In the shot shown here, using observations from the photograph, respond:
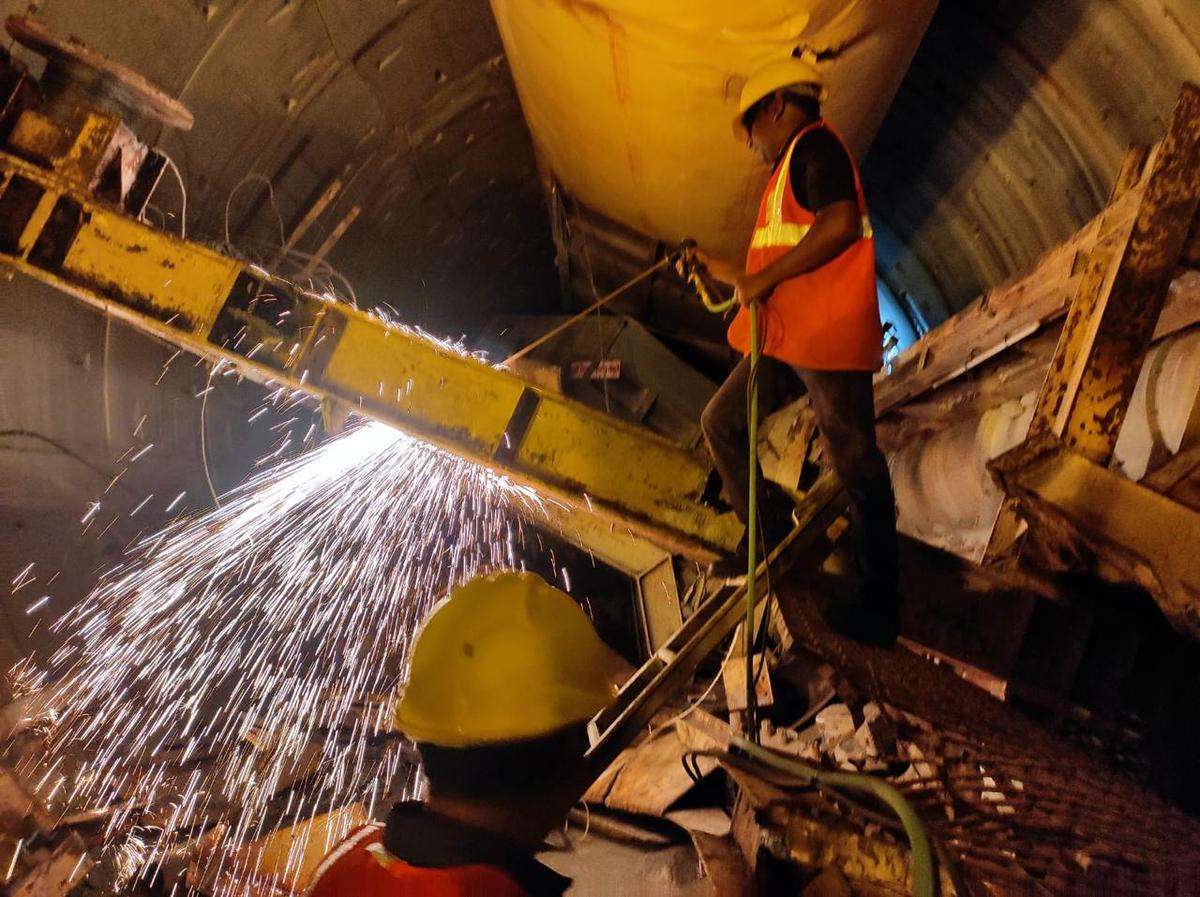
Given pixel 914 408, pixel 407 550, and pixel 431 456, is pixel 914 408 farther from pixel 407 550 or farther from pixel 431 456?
pixel 407 550

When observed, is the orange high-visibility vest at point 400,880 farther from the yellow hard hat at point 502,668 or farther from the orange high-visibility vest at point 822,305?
the orange high-visibility vest at point 822,305

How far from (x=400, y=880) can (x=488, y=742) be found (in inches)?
11.0

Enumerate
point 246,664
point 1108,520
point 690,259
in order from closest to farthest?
point 1108,520, point 690,259, point 246,664

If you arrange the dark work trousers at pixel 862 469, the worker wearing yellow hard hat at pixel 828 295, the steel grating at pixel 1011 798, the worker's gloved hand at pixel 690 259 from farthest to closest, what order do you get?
the worker's gloved hand at pixel 690 259
the dark work trousers at pixel 862 469
the worker wearing yellow hard hat at pixel 828 295
the steel grating at pixel 1011 798

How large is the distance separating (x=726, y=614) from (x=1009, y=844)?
0.95m

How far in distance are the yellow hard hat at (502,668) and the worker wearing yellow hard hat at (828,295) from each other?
3.31 feet

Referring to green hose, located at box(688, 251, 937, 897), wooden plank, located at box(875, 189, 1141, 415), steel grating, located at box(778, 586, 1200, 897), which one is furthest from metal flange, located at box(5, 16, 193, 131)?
wooden plank, located at box(875, 189, 1141, 415)

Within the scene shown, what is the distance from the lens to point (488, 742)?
1301 mm

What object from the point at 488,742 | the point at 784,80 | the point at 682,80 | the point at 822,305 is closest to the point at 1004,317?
the point at 822,305

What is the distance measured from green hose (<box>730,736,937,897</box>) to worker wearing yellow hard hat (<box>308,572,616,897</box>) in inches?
18.4

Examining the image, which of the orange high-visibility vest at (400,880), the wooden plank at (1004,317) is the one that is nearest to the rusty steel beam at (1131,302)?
the wooden plank at (1004,317)

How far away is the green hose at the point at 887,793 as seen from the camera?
1.13 m

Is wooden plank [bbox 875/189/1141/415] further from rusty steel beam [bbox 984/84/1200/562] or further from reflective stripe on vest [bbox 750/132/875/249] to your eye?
reflective stripe on vest [bbox 750/132/875/249]

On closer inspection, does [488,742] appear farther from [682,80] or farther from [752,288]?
[682,80]
